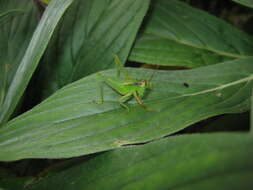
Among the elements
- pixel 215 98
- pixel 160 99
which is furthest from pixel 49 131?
pixel 215 98

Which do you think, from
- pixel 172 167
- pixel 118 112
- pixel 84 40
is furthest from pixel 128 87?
pixel 172 167

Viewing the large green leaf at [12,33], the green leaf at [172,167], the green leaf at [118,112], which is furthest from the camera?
the large green leaf at [12,33]

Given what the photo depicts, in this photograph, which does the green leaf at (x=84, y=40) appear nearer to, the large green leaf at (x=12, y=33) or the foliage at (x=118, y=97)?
the foliage at (x=118, y=97)

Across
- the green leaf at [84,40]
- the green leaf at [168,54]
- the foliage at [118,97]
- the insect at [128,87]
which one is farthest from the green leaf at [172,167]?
the green leaf at [168,54]

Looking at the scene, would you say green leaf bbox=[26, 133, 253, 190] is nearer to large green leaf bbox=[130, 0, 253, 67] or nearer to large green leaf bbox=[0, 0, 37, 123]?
large green leaf bbox=[0, 0, 37, 123]

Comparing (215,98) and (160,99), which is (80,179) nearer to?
(160,99)

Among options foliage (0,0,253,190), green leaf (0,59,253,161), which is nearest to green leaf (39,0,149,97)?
foliage (0,0,253,190)

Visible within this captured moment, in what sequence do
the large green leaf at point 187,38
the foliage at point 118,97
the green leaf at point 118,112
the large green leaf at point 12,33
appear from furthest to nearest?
the large green leaf at point 187,38 → the large green leaf at point 12,33 → the green leaf at point 118,112 → the foliage at point 118,97
